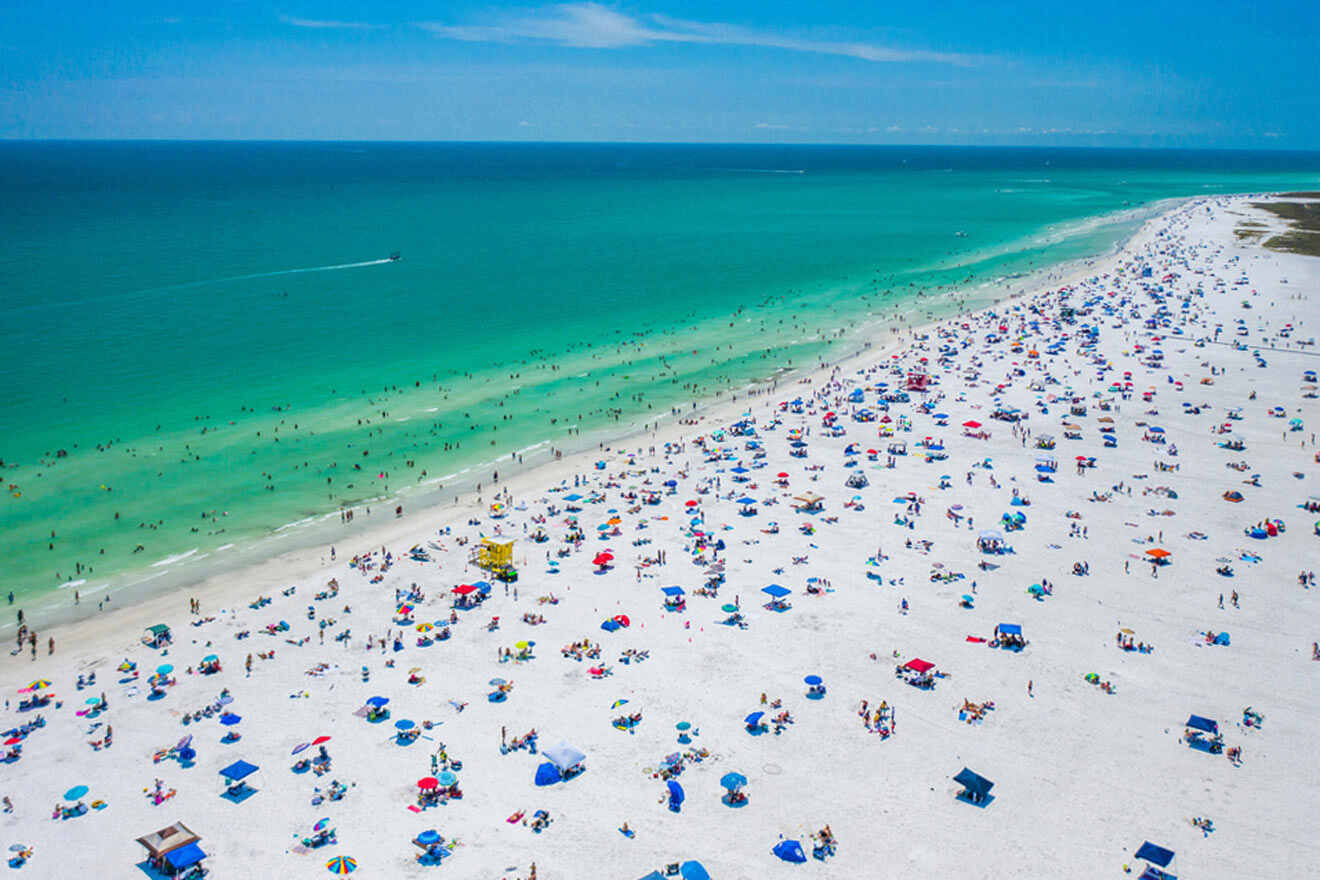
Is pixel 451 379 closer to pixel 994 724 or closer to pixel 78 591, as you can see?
pixel 78 591

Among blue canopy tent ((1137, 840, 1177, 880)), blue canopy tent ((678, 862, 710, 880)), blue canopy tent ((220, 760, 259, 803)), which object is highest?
blue canopy tent ((1137, 840, 1177, 880))

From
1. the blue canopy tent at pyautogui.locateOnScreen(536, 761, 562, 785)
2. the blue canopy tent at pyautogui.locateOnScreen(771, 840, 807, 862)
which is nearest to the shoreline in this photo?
the blue canopy tent at pyautogui.locateOnScreen(536, 761, 562, 785)

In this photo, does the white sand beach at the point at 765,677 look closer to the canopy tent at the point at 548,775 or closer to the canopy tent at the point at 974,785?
the canopy tent at the point at 548,775

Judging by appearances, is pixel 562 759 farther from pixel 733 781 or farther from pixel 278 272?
pixel 278 272

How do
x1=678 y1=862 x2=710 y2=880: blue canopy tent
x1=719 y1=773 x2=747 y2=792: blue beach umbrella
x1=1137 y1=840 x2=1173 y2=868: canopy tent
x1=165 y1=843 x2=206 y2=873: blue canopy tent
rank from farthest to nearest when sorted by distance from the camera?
x1=719 y1=773 x2=747 y2=792: blue beach umbrella < x1=165 y1=843 x2=206 y2=873: blue canopy tent < x1=1137 y1=840 x2=1173 y2=868: canopy tent < x1=678 y1=862 x2=710 y2=880: blue canopy tent

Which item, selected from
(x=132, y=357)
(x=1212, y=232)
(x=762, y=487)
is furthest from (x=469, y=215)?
(x=762, y=487)

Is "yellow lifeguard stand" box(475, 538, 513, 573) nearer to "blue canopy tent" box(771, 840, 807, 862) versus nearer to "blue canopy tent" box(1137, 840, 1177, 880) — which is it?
"blue canopy tent" box(771, 840, 807, 862)

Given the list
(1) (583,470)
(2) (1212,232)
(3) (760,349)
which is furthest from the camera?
(2) (1212,232)
